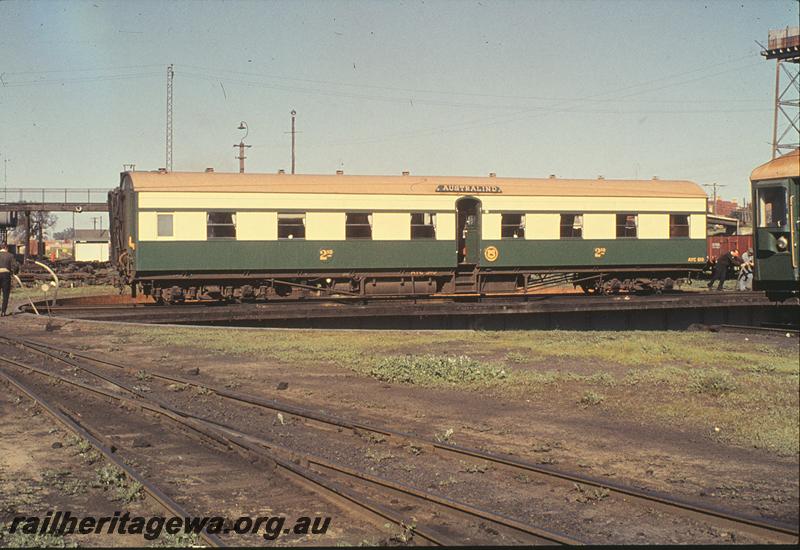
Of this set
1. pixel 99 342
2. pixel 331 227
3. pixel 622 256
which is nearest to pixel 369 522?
pixel 99 342

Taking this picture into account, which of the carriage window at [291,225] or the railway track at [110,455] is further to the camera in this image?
the carriage window at [291,225]

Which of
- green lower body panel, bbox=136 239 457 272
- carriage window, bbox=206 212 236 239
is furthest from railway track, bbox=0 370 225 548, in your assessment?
carriage window, bbox=206 212 236 239

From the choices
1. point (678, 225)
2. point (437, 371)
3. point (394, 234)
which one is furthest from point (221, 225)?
point (678, 225)

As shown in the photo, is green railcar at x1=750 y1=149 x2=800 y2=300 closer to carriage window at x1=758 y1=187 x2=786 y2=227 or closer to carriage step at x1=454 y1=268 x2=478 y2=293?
carriage window at x1=758 y1=187 x2=786 y2=227

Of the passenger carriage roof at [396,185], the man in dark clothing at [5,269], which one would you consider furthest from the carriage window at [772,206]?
the man in dark clothing at [5,269]

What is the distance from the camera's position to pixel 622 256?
1033 inches

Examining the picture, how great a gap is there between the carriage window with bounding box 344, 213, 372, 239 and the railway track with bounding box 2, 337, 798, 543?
11.3 metres

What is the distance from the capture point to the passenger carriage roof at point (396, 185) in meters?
23.1

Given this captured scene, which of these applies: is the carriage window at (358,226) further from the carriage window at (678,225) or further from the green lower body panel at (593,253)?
the carriage window at (678,225)

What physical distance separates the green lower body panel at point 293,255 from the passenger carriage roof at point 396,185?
1543 millimetres

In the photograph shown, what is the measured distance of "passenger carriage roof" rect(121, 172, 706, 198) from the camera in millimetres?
23141

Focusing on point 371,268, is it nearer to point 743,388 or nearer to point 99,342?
point 99,342

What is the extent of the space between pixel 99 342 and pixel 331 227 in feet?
26.2

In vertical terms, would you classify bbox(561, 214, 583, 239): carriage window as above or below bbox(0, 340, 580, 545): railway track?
above
